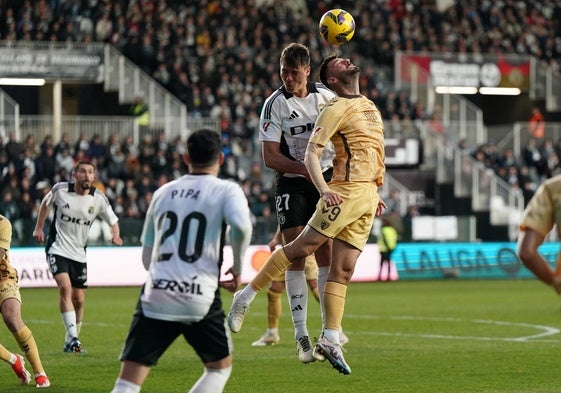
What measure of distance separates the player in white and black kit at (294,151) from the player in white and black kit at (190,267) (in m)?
4.01

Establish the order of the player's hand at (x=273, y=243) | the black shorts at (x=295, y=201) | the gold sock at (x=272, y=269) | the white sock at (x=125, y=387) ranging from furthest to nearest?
the player's hand at (x=273, y=243)
the black shorts at (x=295, y=201)
the gold sock at (x=272, y=269)
the white sock at (x=125, y=387)

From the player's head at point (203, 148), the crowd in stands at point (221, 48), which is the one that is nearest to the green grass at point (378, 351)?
the player's head at point (203, 148)

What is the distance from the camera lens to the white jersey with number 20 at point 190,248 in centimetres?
740

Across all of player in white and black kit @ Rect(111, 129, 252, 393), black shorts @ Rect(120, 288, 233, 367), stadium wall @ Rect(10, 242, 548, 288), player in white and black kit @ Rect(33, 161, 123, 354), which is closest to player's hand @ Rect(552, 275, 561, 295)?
player in white and black kit @ Rect(111, 129, 252, 393)

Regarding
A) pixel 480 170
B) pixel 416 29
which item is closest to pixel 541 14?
pixel 416 29

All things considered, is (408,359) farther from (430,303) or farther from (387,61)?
(387,61)

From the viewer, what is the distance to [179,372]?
12.6 metres

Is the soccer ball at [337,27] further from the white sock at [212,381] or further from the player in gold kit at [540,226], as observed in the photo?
the player in gold kit at [540,226]

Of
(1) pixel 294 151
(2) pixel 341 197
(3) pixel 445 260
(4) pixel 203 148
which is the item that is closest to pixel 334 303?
(2) pixel 341 197

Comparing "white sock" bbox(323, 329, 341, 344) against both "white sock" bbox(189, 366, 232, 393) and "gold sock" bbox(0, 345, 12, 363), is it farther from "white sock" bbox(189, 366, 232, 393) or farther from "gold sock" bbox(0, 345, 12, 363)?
"white sock" bbox(189, 366, 232, 393)

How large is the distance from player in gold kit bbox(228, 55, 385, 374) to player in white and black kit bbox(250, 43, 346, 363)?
0.58 m

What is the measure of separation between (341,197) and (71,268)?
19.2 ft

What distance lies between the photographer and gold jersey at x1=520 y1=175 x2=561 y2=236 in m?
6.72

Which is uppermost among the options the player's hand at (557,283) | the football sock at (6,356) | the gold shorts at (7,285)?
the player's hand at (557,283)
